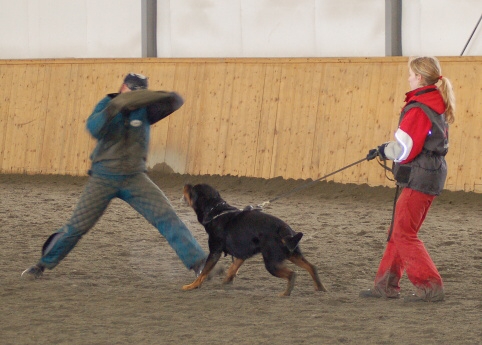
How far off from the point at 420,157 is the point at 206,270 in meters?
1.77

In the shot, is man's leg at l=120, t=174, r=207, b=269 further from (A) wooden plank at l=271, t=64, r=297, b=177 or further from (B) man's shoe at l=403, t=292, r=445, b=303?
(A) wooden plank at l=271, t=64, r=297, b=177

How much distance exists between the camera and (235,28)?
15.1 meters

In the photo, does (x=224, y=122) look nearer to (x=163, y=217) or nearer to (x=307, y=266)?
(x=163, y=217)

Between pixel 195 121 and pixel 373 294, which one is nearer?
pixel 373 294

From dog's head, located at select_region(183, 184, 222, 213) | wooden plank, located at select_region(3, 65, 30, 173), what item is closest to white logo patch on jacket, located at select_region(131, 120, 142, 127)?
dog's head, located at select_region(183, 184, 222, 213)

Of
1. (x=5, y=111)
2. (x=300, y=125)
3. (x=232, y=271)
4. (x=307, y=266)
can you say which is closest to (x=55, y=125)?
(x=5, y=111)

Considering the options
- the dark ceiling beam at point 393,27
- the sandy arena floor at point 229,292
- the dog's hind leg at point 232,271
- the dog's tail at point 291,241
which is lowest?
the sandy arena floor at point 229,292

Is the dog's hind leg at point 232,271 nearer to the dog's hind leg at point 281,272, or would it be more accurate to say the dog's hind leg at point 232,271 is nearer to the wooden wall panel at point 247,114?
the dog's hind leg at point 281,272

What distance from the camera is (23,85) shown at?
15.9 m

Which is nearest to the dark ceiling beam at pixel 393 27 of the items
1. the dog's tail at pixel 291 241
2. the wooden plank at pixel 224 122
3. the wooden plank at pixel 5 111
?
the wooden plank at pixel 224 122

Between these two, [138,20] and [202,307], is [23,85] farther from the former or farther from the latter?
[202,307]

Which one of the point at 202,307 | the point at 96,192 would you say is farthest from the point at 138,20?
the point at 202,307

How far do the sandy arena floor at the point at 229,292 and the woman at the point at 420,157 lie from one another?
254 mm

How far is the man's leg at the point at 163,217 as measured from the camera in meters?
6.70
